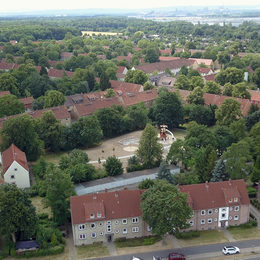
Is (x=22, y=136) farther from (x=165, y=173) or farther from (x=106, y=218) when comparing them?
(x=106, y=218)

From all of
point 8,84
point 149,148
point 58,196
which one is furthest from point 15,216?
point 8,84

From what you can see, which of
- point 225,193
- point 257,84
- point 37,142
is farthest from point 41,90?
point 225,193

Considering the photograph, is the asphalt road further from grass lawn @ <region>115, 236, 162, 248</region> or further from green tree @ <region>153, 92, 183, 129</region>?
green tree @ <region>153, 92, 183, 129</region>

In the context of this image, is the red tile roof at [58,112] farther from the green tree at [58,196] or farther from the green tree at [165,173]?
the green tree at [58,196]

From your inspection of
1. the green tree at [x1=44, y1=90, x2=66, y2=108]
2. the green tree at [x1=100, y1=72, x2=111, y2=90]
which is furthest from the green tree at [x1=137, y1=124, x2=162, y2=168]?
the green tree at [x1=100, y1=72, x2=111, y2=90]

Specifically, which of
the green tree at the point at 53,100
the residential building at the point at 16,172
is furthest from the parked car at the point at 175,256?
the green tree at the point at 53,100

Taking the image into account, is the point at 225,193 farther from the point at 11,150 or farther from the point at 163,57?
the point at 163,57
